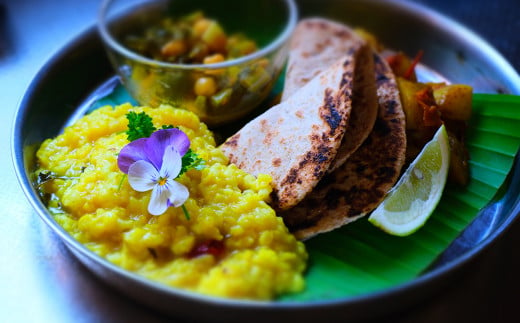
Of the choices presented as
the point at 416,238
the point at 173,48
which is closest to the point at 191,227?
the point at 416,238

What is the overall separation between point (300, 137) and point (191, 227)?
780 mm

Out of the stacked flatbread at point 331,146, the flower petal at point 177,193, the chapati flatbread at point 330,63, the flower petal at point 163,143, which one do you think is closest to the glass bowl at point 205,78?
the chapati flatbread at point 330,63

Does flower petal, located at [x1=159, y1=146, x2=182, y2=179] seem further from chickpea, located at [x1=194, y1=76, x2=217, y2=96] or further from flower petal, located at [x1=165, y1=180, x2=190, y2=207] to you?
chickpea, located at [x1=194, y1=76, x2=217, y2=96]

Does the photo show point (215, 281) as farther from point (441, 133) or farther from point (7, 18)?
point (7, 18)

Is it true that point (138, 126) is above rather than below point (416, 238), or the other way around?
above

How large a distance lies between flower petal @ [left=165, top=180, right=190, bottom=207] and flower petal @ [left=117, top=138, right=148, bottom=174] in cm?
23

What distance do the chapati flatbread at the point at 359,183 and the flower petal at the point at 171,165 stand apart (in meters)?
0.56

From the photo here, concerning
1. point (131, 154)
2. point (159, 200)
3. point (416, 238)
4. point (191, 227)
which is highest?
point (131, 154)

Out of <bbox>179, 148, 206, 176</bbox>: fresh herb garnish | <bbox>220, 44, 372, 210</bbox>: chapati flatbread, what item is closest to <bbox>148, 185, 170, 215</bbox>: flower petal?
<bbox>179, 148, 206, 176</bbox>: fresh herb garnish

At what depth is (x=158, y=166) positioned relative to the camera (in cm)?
243

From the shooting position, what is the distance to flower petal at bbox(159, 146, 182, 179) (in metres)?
2.38

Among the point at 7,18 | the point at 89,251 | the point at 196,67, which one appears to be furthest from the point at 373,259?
the point at 7,18

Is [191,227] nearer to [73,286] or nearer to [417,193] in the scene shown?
[73,286]

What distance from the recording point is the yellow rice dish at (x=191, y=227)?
84.7 inches
